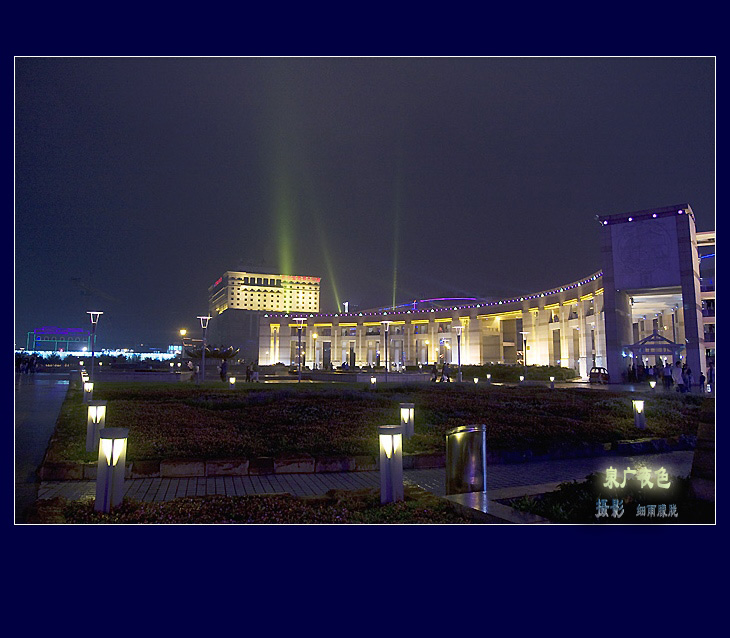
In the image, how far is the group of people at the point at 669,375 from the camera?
2694 cm

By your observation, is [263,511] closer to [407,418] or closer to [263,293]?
[407,418]

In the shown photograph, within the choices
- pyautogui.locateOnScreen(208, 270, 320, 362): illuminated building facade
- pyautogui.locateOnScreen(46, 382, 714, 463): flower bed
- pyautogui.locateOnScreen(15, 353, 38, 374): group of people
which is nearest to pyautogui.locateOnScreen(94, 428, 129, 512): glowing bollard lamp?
pyautogui.locateOnScreen(46, 382, 714, 463): flower bed

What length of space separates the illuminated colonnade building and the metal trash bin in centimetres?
2981

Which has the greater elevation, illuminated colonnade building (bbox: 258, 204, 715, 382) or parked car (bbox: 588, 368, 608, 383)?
illuminated colonnade building (bbox: 258, 204, 715, 382)

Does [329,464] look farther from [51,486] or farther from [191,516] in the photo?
[51,486]

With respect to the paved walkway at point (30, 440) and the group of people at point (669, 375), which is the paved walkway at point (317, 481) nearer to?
the paved walkway at point (30, 440)

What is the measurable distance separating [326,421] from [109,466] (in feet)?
24.6

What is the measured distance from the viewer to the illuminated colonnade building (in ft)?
106

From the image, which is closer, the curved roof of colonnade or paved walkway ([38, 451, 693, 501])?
paved walkway ([38, 451, 693, 501])

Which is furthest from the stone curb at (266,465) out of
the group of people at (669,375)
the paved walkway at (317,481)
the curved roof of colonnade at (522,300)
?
the curved roof of colonnade at (522,300)

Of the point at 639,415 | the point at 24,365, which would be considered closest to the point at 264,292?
the point at 24,365

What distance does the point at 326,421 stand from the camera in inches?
514

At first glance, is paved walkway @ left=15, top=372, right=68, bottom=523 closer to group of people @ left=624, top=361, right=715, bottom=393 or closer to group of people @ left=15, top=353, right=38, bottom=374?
group of people @ left=15, top=353, right=38, bottom=374

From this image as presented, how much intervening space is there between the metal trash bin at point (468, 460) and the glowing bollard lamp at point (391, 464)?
103cm
